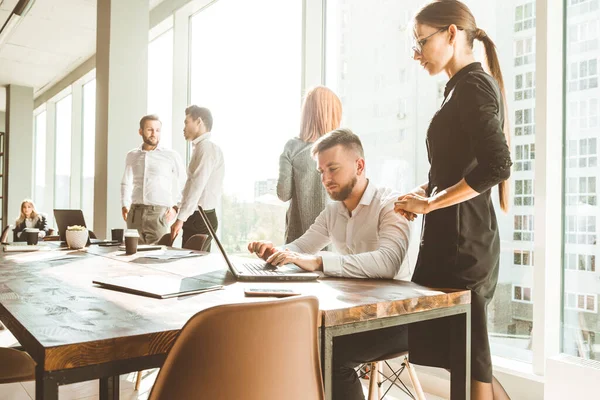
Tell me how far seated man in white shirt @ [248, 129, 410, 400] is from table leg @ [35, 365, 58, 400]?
3.11ft

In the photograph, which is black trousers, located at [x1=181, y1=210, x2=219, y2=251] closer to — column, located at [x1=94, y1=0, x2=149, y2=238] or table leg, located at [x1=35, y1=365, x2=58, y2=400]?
column, located at [x1=94, y1=0, x2=149, y2=238]

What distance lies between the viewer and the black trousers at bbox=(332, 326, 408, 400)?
5.30 ft

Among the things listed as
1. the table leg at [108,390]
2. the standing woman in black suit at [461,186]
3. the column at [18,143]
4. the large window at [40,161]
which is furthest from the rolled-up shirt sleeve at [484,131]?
the large window at [40,161]

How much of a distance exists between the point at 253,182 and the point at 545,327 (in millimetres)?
2787

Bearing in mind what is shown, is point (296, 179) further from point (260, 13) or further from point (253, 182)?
point (260, 13)

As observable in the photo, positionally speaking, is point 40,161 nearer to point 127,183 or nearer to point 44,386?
point 127,183

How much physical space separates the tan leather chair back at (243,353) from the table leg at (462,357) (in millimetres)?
636

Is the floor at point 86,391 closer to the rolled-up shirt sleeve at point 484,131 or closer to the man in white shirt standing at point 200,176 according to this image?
the man in white shirt standing at point 200,176

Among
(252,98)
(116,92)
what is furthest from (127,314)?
(116,92)

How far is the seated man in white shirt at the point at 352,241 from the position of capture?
163cm

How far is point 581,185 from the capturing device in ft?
→ 7.34

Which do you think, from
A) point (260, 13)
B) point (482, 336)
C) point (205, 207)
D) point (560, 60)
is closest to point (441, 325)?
point (482, 336)

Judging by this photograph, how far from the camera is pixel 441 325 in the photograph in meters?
1.52

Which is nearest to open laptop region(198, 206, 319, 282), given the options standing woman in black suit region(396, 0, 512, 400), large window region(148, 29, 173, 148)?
standing woman in black suit region(396, 0, 512, 400)
